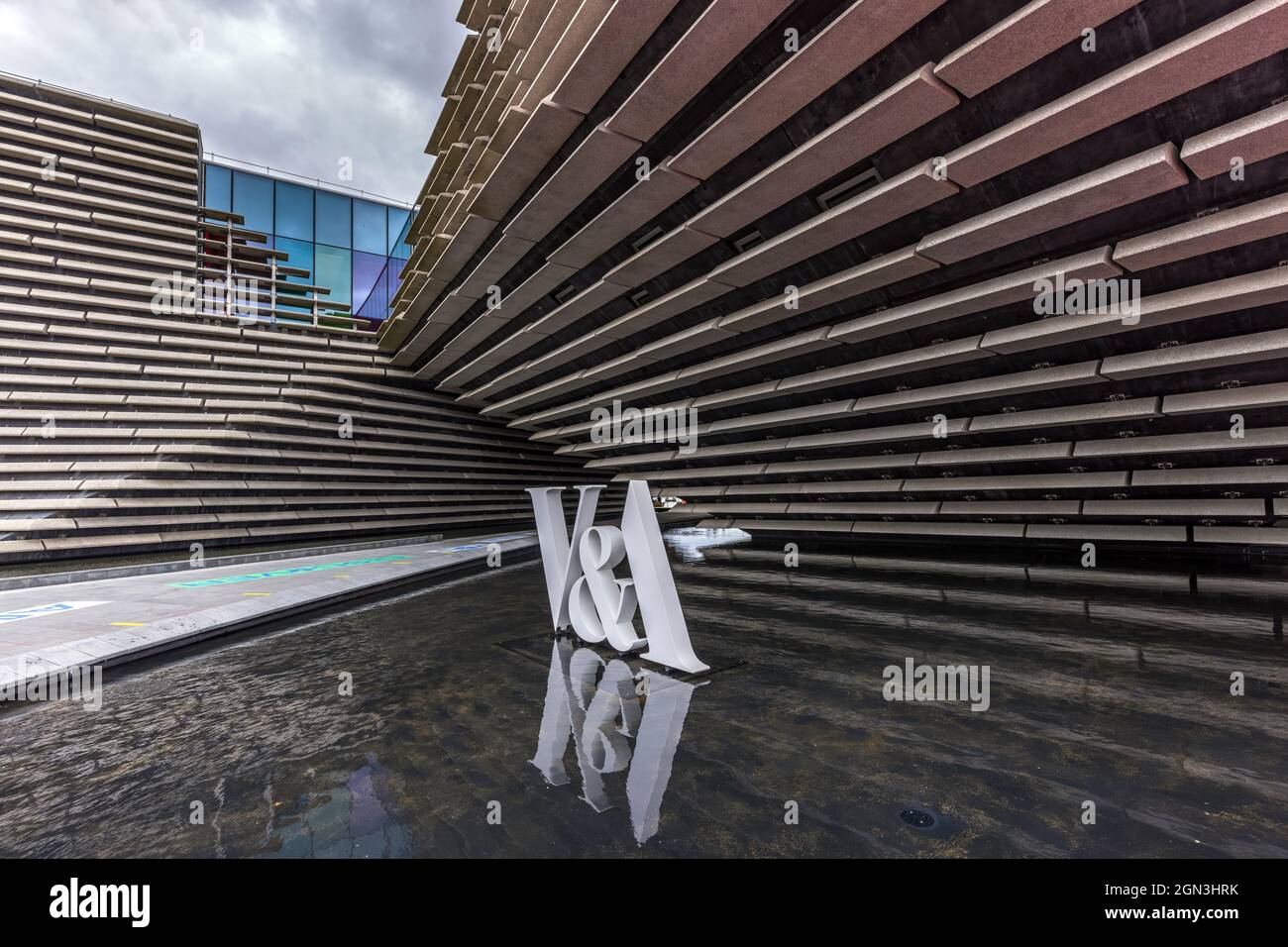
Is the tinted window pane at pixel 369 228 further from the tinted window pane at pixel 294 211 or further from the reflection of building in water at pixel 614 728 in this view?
the reflection of building in water at pixel 614 728

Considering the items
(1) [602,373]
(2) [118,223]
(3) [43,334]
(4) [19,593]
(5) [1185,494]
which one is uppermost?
(2) [118,223]

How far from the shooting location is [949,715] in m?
3.12

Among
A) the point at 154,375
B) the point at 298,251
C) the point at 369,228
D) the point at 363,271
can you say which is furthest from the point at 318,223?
the point at 154,375

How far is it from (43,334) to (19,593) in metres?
5.29

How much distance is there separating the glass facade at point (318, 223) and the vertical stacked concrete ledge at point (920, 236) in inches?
574

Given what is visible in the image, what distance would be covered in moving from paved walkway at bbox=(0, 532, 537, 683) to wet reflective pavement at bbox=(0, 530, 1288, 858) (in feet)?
1.30

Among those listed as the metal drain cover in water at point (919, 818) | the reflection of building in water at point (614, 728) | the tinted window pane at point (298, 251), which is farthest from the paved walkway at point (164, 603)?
the tinted window pane at point (298, 251)

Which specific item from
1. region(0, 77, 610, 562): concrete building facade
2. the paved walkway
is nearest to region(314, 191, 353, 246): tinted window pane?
region(0, 77, 610, 562): concrete building facade

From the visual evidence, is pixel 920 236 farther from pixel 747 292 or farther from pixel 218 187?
pixel 218 187

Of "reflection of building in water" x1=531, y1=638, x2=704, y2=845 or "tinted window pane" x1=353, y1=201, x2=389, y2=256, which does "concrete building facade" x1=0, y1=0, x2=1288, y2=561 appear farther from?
"tinted window pane" x1=353, y1=201, x2=389, y2=256
